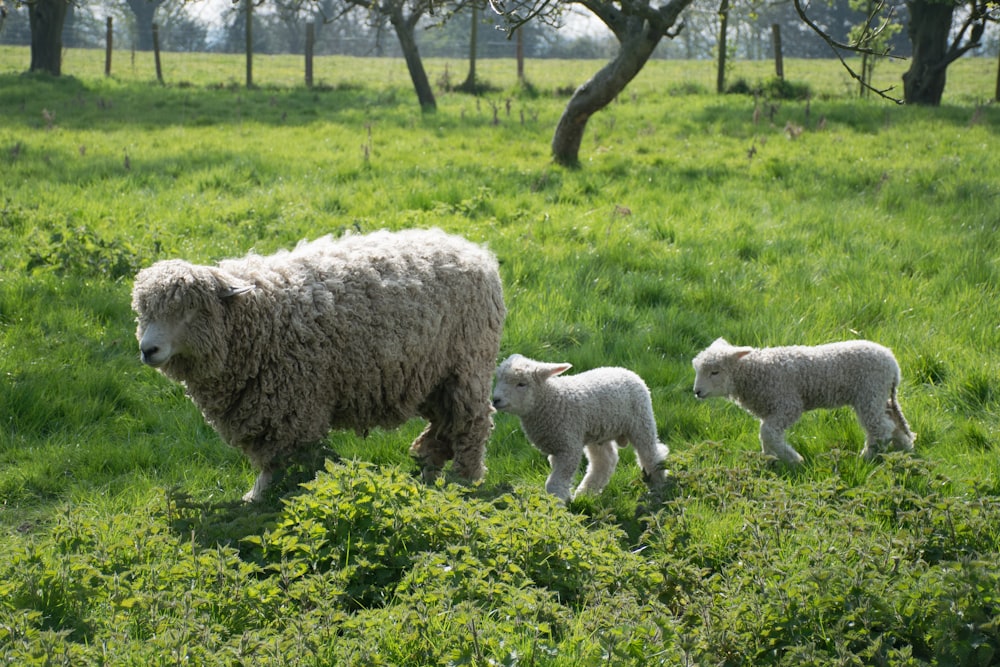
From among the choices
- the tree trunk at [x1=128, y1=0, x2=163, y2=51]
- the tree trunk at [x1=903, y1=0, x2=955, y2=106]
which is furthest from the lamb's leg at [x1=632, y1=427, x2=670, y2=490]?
the tree trunk at [x1=128, y1=0, x2=163, y2=51]

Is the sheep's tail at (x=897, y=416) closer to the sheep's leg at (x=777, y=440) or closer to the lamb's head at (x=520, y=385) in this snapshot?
the sheep's leg at (x=777, y=440)

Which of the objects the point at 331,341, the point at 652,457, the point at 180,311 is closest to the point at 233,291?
the point at 180,311

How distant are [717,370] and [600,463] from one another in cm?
89

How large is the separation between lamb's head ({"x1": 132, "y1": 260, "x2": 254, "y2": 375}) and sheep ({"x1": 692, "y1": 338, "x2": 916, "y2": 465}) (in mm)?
2759

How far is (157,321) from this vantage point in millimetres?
4438

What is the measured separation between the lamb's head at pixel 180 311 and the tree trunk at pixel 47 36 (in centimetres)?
2336

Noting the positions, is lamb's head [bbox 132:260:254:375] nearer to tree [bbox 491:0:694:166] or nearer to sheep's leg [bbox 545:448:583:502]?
sheep's leg [bbox 545:448:583:502]

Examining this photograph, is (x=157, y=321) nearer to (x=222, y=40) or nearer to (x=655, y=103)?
(x=655, y=103)

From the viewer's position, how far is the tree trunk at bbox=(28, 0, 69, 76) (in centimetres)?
2456

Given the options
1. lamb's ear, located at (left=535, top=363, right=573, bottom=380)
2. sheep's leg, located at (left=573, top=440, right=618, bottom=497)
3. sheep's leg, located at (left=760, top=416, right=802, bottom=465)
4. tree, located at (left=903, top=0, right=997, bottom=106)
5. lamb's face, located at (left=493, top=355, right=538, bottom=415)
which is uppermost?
tree, located at (left=903, top=0, right=997, bottom=106)

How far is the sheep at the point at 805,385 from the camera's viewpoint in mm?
5367

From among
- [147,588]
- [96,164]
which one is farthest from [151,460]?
[96,164]

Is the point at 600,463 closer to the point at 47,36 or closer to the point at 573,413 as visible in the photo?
the point at 573,413

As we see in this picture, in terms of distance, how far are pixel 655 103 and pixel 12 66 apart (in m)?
20.2
